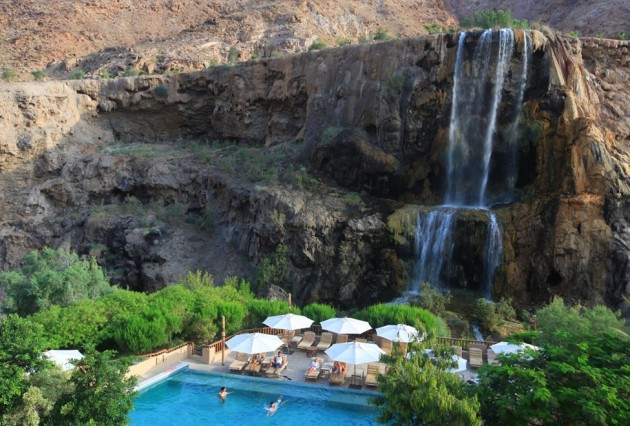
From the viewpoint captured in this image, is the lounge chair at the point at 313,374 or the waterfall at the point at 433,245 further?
the waterfall at the point at 433,245

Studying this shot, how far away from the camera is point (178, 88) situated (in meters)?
37.8

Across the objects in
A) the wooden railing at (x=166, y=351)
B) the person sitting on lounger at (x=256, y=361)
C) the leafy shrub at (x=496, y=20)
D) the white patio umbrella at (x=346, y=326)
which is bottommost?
the person sitting on lounger at (x=256, y=361)

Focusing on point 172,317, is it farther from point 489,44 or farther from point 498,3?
point 498,3

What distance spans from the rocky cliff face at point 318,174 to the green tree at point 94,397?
1471 centimetres

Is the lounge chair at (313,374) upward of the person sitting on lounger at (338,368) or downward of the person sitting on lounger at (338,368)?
downward

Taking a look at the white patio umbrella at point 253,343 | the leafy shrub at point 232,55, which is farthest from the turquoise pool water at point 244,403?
the leafy shrub at point 232,55

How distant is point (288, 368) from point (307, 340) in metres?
1.80

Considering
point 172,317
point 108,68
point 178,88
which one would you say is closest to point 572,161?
point 172,317

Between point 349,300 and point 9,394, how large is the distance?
1576cm

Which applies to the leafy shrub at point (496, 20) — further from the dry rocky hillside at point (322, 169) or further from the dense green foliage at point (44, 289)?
the dense green foliage at point (44, 289)

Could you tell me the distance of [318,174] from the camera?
93.8ft

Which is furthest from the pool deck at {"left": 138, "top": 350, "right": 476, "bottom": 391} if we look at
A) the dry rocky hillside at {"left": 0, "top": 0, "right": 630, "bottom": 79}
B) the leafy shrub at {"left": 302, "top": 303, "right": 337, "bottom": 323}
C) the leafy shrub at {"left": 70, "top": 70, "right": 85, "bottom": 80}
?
the leafy shrub at {"left": 70, "top": 70, "right": 85, "bottom": 80}

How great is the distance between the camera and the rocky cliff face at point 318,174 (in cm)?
2331

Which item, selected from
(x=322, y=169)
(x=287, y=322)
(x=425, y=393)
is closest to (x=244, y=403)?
(x=287, y=322)
